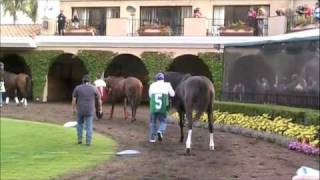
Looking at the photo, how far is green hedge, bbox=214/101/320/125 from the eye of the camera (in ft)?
49.1

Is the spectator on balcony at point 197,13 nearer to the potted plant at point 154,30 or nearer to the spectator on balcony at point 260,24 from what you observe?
the potted plant at point 154,30

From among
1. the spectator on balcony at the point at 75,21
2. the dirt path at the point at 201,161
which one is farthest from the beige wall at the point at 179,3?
the dirt path at the point at 201,161

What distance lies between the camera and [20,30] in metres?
38.2

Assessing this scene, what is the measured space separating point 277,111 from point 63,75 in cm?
2362

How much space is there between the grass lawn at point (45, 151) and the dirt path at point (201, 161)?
527 mm

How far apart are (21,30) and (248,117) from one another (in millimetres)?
22973

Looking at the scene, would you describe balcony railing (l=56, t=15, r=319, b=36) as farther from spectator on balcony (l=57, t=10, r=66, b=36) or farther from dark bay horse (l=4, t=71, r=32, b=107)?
dark bay horse (l=4, t=71, r=32, b=107)

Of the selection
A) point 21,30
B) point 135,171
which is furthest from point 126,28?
point 135,171

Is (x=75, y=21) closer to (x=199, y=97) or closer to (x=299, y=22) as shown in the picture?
(x=299, y=22)

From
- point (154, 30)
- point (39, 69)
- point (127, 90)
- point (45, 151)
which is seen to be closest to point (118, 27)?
point (154, 30)

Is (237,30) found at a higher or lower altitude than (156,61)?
higher

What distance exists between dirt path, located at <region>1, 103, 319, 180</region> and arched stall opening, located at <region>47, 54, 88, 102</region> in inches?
753

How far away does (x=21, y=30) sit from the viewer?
3819 cm

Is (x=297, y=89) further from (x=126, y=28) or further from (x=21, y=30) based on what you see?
(x=21, y=30)
